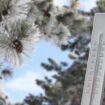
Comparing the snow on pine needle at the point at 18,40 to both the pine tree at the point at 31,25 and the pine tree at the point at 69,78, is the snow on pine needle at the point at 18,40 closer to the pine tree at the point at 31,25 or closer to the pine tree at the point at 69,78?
the pine tree at the point at 31,25

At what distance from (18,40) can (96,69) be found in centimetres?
47

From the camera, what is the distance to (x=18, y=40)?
7.27 ft

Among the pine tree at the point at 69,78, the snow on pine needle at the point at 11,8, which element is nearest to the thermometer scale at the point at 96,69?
the snow on pine needle at the point at 11,8

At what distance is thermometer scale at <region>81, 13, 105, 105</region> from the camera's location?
6.19 feet

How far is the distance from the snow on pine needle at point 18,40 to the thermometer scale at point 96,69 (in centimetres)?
36

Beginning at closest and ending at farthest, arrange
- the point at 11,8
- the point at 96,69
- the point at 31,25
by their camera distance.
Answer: the point at 96,69 < the point at 31,25 < the point at 11,8

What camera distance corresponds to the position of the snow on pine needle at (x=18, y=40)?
218cm

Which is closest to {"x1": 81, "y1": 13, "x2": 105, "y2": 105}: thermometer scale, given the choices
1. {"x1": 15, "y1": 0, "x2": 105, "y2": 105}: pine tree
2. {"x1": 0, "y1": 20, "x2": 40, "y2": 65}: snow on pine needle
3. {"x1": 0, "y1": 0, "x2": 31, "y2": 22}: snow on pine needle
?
{"x1": 0, "y1": 20, "x2": 40, "y2": 65}: snow on pine needle

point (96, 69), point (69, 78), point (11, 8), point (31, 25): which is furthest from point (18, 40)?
point (69, 78)

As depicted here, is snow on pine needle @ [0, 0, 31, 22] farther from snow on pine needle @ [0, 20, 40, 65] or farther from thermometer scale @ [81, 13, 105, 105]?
thermometer scale @ [81, 13, 105, 105]

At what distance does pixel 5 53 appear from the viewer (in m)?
2.23

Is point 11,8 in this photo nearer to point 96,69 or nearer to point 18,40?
point 18,40

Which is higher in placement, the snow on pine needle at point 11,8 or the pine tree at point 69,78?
the snow on pine needle at point 11,8

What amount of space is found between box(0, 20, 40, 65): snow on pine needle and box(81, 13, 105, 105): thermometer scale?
36 cm
